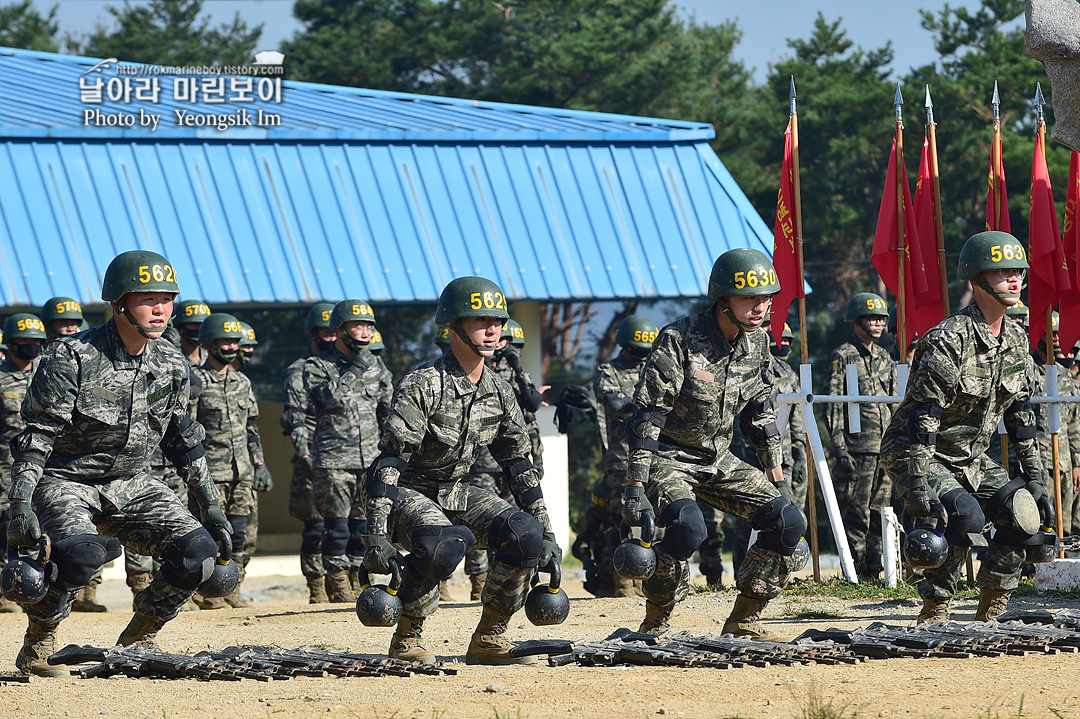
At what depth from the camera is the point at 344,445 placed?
1312 centimetres

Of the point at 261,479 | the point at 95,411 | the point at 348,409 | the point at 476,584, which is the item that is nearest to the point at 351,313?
the point at 348,409

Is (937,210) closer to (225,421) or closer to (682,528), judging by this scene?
(682,528)

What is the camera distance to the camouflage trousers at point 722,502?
27.7ft

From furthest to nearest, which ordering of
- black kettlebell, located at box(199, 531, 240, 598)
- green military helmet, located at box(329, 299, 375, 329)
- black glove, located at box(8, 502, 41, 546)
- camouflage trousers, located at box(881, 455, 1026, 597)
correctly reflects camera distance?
1. green military helmet, located at box(329, 299, 375, 329)
2. camouflage trousers, located at box(881, 455, 1026, 597)
3. black kettlebell, located at box(199, 531, 240, 598)
4. black glove, located at box(8, 502, 41, 546)

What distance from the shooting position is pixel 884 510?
12.3 meters

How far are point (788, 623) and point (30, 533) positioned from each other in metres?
5.30

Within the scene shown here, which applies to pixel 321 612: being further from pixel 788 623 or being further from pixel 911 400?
pixel 911 400

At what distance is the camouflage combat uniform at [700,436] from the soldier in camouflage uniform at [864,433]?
5.10m

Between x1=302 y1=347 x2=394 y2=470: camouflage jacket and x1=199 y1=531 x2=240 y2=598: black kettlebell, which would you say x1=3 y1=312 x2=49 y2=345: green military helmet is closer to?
x1=302 y1=347 x2=394 y2=470: camouflage jacket

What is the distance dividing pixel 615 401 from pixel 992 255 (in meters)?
4.66

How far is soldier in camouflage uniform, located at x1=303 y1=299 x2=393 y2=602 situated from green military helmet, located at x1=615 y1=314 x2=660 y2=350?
2131 millimetres

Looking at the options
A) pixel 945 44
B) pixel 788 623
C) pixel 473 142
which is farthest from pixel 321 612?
pixel 945 44

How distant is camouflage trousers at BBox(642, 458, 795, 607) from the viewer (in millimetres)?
8430

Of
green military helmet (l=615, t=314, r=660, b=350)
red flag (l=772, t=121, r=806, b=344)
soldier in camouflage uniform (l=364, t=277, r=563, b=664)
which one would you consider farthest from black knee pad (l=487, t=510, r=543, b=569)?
red flag (l=772, t=121, r=806, b=344)
